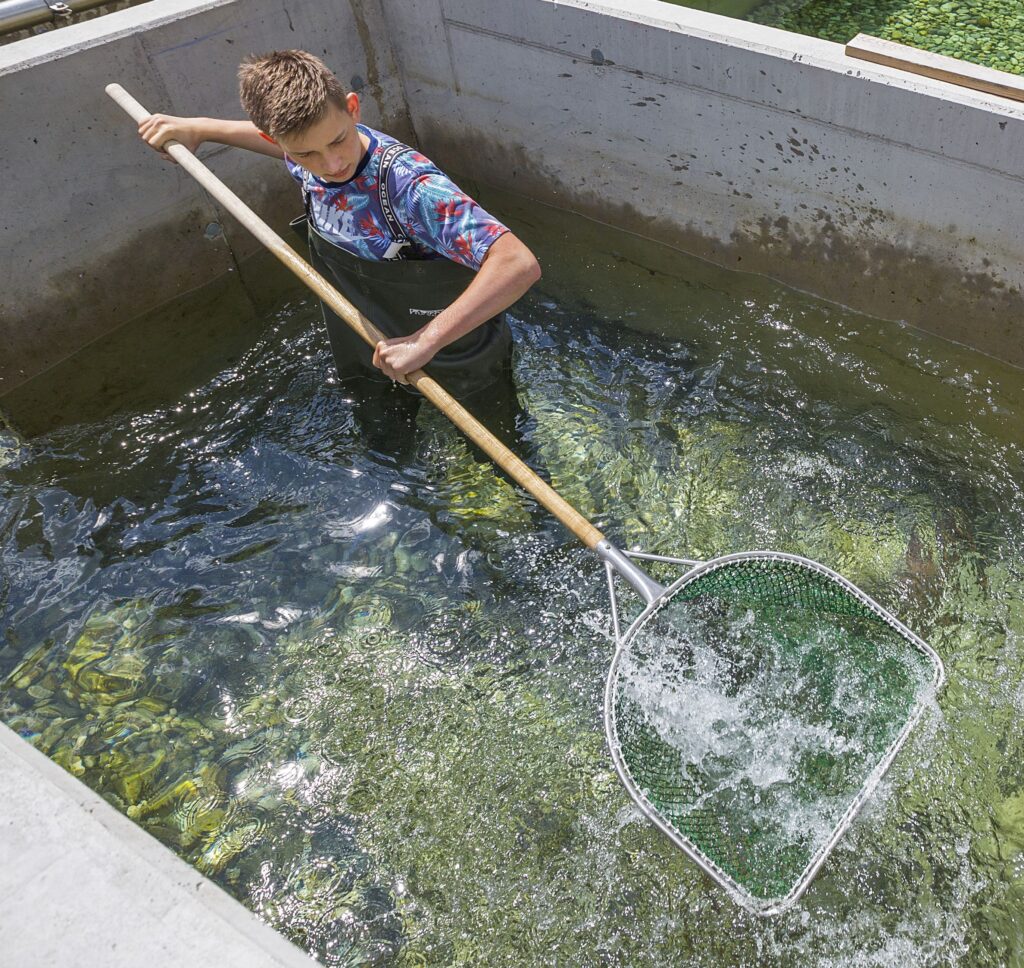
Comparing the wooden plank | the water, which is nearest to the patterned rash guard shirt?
the water

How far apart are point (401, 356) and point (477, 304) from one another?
0.31m

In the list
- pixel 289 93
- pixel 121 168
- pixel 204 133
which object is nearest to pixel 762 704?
pixel 289 93

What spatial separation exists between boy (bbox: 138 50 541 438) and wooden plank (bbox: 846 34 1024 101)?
1932mm

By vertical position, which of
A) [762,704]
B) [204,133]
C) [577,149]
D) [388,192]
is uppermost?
[204,133]

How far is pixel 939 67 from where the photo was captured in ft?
11.4

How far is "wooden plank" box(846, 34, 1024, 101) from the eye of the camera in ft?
11.1

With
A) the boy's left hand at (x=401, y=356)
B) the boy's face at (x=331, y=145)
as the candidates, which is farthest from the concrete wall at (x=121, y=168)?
the boy's left hand at (x=401, y=356)

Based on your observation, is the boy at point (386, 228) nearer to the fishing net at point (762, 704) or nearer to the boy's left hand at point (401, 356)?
the boy's left hand at point (401, 356)

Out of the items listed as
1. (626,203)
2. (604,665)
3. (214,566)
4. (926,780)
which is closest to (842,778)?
(926,780)

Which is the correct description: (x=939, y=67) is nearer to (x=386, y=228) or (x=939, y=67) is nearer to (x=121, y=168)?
(x=386, y=228)

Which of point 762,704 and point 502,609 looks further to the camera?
point 502,609

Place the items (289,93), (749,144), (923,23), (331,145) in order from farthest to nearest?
(923,23), (749,144), (331,145), (289,93)

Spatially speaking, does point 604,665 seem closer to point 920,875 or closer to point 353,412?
point 920,875

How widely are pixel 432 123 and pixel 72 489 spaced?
299cm
